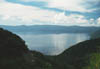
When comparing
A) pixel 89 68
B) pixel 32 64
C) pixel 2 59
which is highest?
pixel 89 68

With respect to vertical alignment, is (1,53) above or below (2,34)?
A: below

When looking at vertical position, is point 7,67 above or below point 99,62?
below

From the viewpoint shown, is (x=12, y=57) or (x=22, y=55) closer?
(x=12, y=57)

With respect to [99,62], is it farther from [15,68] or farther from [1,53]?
[1,53]

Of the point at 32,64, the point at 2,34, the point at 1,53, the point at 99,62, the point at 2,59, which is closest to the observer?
the point at 99,62

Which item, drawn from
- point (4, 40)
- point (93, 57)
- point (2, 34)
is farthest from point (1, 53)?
point (93, 57)

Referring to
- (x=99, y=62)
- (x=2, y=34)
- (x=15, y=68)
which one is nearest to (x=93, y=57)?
(x=99, y=62)

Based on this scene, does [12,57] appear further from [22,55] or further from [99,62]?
[99,62]

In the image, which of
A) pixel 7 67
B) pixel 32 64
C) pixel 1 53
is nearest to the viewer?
pixel 7 67

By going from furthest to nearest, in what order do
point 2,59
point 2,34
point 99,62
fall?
point 2,34
point 2,59
point 99,62
